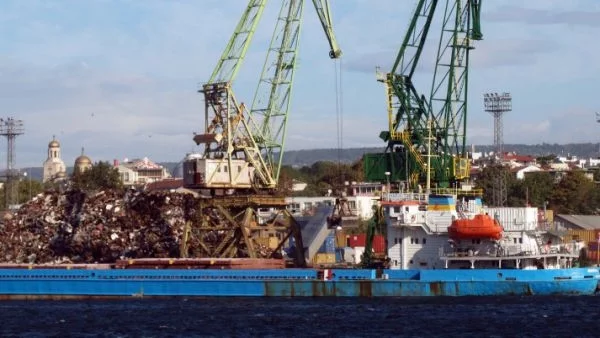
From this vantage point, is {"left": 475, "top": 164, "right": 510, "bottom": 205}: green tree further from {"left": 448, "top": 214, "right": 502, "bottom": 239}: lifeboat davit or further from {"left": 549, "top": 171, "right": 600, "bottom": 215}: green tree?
{"left": 448, "top": 214, "right": 502, "bottom": 239}: lifeboat davit

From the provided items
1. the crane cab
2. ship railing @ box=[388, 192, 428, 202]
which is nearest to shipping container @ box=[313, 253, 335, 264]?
the crane cab

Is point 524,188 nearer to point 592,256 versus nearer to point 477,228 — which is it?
point 592,256

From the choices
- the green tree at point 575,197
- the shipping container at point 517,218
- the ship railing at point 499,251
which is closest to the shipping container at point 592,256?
the shipping container at point 517,218

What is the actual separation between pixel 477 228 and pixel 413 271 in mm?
4008

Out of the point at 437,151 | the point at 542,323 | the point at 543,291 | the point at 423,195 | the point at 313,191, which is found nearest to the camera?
the point at 542,323

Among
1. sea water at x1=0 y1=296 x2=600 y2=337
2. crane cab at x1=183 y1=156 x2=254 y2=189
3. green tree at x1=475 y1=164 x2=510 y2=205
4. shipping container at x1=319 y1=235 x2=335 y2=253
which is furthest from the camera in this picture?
green tree at x1=475 y1=164 x2=510 y2=205

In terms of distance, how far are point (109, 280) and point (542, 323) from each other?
2548 cm

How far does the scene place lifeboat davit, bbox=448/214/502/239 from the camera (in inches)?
2525

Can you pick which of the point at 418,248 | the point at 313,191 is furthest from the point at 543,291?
the point at 313,191

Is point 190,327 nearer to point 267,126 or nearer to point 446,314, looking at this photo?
point 446,314

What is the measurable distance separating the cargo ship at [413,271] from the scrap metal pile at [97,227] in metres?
11.3

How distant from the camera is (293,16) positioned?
77.9 meters

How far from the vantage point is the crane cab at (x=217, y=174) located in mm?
73375

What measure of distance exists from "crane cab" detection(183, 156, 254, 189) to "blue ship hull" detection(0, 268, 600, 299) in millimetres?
5647
